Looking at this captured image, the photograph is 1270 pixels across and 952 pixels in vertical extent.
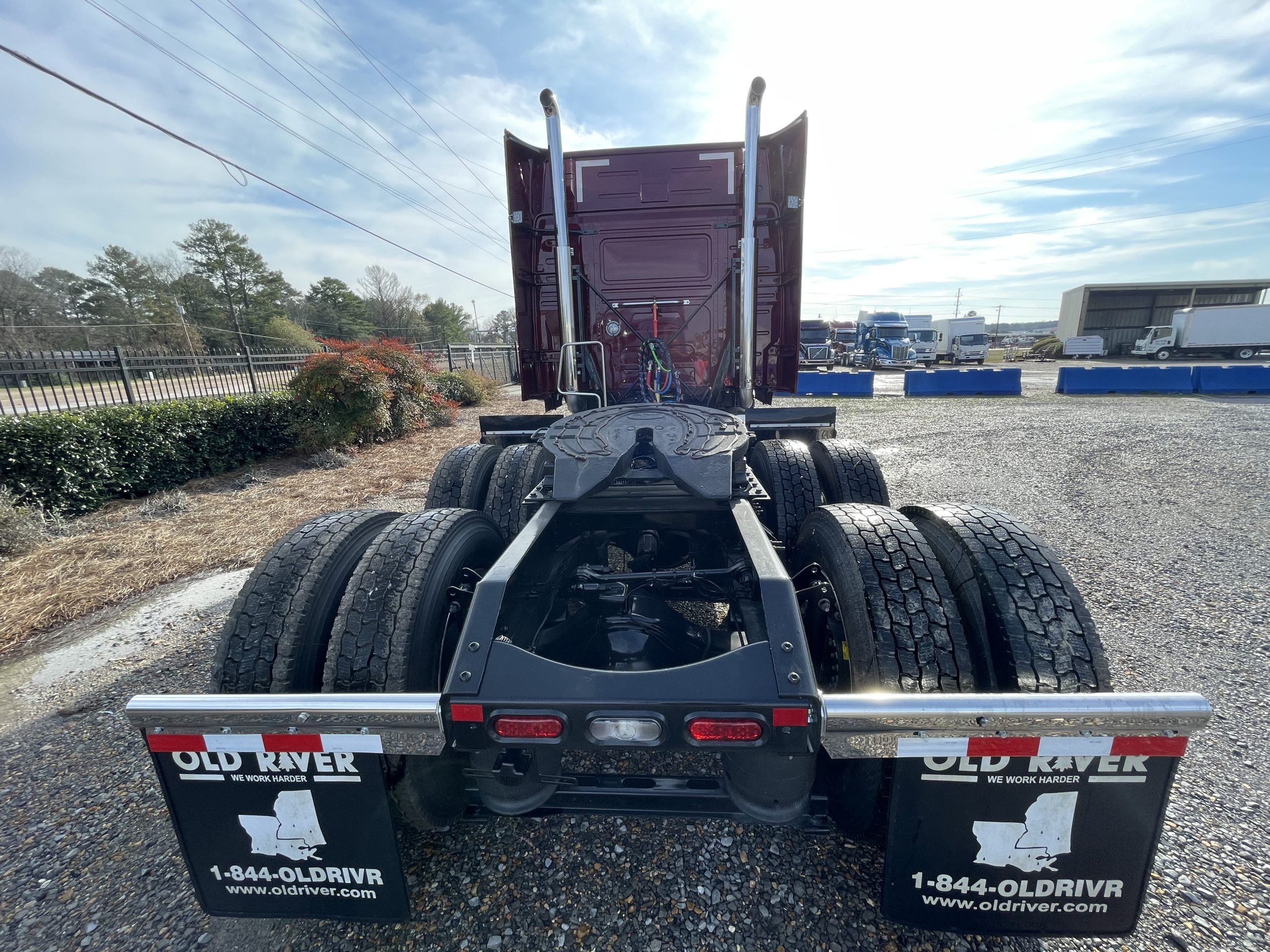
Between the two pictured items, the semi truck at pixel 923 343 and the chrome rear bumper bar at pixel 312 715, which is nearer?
the chrome rear bumper bar at pixel 312 715

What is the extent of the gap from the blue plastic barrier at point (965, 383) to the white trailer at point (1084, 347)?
30064 mm

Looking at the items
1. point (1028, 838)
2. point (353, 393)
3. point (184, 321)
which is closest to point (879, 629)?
point (1028, 838)

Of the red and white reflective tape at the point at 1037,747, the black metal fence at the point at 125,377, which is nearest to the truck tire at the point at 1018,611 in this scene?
the red and white reflective tape at the point at 1037,747

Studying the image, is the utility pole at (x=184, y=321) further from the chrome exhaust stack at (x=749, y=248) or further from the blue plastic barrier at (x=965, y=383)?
the chrome exhaust stack at (x=749, y=248)

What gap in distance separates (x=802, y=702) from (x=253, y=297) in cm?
5857

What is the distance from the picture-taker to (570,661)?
2156mm

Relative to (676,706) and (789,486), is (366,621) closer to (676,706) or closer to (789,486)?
(676,706)

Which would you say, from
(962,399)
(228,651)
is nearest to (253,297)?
(962,399)

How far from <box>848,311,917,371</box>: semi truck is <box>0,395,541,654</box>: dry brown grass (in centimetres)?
2966

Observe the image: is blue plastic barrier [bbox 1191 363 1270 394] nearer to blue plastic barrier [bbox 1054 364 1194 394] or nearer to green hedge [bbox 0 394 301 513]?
blue plastic barrier [bbox 1054 364 1194 394]

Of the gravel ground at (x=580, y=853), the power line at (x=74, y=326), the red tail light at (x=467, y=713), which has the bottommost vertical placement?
the gravel ground at (x=580, y=853)

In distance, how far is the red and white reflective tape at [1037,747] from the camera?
1.29 meters

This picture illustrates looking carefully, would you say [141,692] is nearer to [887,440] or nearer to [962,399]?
[887,440]

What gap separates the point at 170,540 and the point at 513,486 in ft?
14.0
